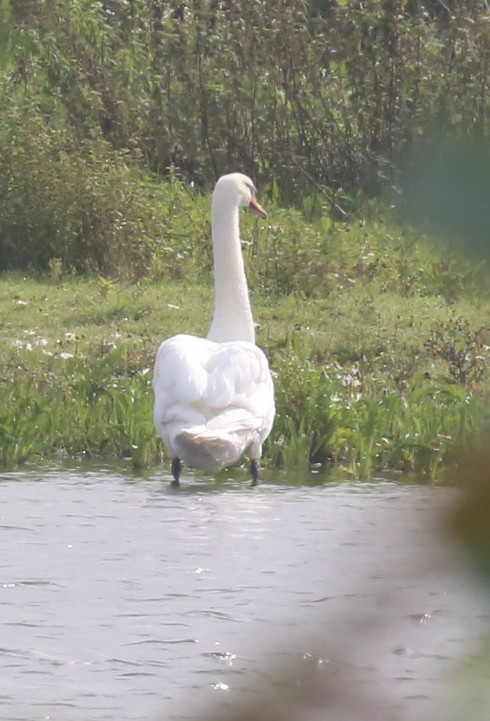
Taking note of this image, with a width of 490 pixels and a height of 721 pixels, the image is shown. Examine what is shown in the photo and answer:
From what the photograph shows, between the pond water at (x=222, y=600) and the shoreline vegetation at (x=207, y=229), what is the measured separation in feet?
1.94

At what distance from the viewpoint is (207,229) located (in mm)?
11555

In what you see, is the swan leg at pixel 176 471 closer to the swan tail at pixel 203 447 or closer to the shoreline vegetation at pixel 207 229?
the swan tail at pixel 203 447

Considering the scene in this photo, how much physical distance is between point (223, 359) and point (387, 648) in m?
5.98


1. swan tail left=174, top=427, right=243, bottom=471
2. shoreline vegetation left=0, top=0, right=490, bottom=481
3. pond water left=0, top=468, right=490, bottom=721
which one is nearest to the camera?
pond water left=0, top=468, right=490, bottom=721

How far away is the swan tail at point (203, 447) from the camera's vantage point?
6.15 m

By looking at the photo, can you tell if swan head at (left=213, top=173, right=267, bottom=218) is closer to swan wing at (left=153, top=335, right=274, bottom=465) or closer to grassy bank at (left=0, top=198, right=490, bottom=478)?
grassy bank at (left=0, top=198, right=490, bottom=478)

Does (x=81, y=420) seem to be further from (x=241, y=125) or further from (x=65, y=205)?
(x=241, y=125)

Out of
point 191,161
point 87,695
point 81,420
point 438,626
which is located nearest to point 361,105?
point 191,161

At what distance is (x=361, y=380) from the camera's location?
8.01m

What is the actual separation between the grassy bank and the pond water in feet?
1.42

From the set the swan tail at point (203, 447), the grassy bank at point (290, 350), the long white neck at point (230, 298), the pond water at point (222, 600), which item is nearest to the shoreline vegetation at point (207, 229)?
the grassy bank at point (290, 350)

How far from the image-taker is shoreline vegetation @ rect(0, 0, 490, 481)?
7.18 meters

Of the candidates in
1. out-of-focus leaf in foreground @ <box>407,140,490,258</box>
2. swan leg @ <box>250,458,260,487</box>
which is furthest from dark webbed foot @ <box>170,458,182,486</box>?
out-of-focus leaf in foreground @ <box>407,140,490,258</box>

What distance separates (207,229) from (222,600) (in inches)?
274
